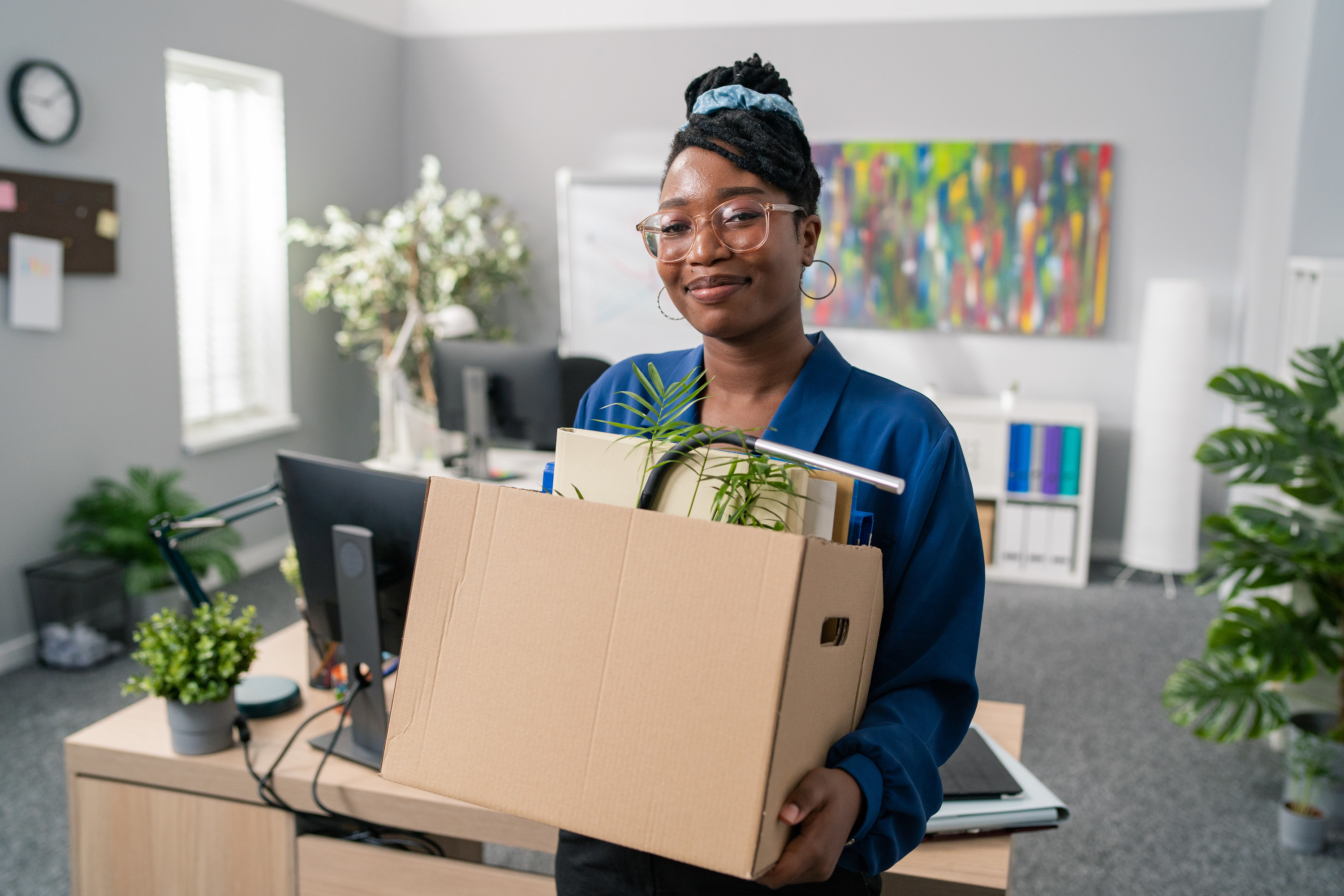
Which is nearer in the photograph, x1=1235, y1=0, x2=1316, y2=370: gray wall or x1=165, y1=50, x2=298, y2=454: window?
x1=1235, y1=0, x2=1316, y2=370: gray wall

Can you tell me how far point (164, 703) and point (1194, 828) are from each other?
2478 millimetres

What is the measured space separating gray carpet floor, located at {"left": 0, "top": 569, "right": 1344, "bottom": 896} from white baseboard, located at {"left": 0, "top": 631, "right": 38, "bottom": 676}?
5 cm

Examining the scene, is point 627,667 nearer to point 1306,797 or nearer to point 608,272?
point 1306,797

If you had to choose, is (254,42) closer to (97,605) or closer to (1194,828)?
(97,605)

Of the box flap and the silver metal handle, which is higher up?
the silver metal handle

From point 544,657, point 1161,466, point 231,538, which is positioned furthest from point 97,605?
point 1161,466

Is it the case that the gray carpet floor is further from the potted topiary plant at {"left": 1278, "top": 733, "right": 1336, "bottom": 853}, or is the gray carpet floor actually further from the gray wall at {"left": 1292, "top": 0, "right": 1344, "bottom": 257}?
the gray wall at {"left": 1292, "top": 0, "right": 1344, "bottom": 257}

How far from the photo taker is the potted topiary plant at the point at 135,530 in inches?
141

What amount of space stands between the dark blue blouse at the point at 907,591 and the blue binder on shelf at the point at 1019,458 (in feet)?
12.6

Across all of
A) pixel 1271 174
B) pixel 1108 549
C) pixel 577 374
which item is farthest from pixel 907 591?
pixel 1108 549

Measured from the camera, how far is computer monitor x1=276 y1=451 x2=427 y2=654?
1.45 meters

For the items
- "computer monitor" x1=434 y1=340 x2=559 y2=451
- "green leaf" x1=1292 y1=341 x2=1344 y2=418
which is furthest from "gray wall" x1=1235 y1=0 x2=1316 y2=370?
"computer monitor" x1=434 y1=340 x2=559 y2=451

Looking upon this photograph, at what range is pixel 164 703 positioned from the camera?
168cm

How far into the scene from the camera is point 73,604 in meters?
3.49
